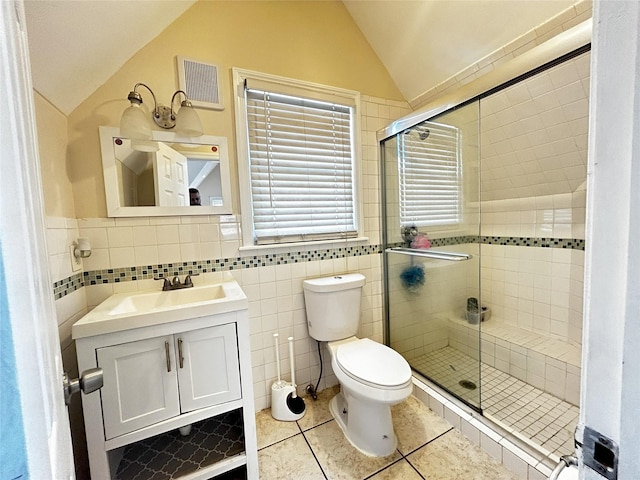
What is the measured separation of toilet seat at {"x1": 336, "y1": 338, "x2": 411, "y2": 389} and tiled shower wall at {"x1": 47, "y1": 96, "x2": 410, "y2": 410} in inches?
16.4

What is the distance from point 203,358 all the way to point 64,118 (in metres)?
1.30

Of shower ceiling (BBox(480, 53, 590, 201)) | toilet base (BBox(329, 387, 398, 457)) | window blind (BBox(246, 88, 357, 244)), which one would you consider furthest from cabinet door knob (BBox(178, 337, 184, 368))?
shower ceiling (BBox(480, 53, 590, 201))

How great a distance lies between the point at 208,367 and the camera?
45.9 inches

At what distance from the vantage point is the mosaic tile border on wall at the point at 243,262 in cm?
136

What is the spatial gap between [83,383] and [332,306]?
131 cm

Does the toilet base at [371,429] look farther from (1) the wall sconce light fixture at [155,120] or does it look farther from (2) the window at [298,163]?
(1) the wall sconce light fixture at [155,120]

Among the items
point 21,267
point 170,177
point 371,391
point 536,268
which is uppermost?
point 170,177

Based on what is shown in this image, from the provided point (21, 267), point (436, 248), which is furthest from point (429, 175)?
point (21, 267)

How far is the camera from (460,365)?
180cm

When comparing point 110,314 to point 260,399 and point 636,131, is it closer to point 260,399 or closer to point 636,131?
point 260,399

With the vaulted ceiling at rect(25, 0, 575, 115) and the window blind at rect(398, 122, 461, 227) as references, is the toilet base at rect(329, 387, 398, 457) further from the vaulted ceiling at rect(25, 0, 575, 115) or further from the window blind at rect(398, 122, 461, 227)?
the vaulted ceiling at rect(25, 0, 575, 115)

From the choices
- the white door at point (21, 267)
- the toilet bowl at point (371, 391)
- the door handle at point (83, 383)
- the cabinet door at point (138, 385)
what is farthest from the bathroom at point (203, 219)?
the white door at point (21, 267)

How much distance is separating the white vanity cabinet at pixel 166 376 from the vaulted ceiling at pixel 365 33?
1115 millimetres

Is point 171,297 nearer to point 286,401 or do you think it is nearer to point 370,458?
point 286,401
